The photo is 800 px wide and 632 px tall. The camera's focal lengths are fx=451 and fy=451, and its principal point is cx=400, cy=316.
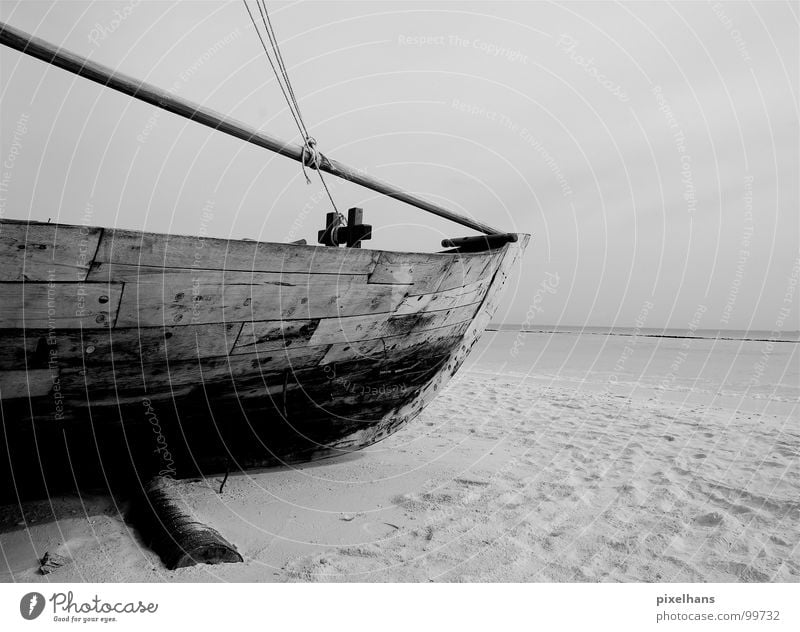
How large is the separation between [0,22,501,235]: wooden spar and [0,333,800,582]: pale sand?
1905 millimetres

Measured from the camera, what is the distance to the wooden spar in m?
1.87

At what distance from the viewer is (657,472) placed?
2943 mm

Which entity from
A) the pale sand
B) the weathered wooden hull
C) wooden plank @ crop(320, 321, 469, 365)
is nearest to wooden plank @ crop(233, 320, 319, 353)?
the weathered wooden hull

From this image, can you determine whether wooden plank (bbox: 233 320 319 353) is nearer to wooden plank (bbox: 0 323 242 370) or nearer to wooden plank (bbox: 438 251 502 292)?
wooden plank (bbox: 0 323 242 370)

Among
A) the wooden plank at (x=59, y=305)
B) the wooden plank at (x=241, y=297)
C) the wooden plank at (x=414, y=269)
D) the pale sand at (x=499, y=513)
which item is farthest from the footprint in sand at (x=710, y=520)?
the wooden plank at (x=59, y=305)

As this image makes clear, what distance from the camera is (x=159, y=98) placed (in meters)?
2.21

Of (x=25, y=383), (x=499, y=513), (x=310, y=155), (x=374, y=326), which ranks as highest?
(x=310, y=155)

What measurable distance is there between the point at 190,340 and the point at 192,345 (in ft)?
0.10

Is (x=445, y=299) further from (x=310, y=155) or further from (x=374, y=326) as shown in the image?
(x=310, y=155)

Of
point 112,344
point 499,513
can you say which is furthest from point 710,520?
point 112,344

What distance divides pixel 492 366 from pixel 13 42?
9768 millimetres

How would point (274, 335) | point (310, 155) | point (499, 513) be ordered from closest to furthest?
point (274, 335), point (499, 513), point (310, 155)

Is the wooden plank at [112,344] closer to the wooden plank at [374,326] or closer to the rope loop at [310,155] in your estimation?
the wooden plank at [374,326]
